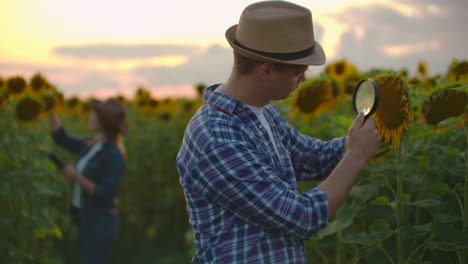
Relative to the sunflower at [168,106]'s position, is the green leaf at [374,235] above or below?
above

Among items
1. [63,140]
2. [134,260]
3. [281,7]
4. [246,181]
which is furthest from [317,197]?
[134,260]

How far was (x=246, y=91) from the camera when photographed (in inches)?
82.1

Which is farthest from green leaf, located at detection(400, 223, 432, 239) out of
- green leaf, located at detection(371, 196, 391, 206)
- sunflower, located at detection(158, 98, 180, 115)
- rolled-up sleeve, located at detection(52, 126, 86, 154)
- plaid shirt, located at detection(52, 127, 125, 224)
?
sunflower, located at detection(158, 98, 180, 115)

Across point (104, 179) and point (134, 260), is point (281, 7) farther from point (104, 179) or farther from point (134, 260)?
point (134, 260)

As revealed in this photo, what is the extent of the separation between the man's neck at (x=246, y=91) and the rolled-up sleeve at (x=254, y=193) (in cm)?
23

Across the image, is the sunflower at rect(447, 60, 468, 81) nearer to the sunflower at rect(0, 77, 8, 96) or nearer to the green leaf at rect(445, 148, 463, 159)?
the green leaf at rect(445, 148, 463, 159)

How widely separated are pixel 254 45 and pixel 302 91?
1245 mm

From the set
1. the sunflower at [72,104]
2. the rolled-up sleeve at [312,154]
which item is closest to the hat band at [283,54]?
the rolled-up sleeve at [312,154]

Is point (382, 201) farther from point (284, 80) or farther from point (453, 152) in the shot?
point (284, 80)

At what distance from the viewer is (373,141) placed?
6.68 ft

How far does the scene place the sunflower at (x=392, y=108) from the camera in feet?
7.23

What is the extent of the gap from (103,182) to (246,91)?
335 centimetres

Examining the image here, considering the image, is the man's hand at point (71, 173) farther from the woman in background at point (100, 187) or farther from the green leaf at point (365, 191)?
the green leaf at point (365, 191)

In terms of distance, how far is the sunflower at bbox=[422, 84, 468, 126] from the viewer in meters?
2.36
